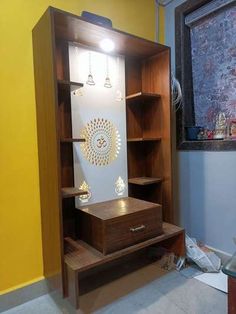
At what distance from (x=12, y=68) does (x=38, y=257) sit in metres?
1.23

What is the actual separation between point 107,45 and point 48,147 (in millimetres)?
873

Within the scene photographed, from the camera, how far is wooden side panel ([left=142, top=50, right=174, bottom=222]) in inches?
74.6

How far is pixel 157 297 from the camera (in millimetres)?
1580

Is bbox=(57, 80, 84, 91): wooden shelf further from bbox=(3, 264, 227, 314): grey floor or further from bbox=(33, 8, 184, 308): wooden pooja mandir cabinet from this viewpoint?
bbox=(3, 264, 227, 314): grey floor

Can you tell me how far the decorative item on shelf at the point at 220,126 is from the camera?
1952mm

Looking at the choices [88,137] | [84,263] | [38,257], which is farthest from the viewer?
Answer: [88,137]

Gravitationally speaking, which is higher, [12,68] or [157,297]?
[12,68]

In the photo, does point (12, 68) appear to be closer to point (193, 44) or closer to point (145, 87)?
point (145, 87)

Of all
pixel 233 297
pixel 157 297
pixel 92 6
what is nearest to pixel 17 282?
pixel 157 297

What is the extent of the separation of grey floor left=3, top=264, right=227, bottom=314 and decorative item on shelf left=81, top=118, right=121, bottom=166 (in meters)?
0.89

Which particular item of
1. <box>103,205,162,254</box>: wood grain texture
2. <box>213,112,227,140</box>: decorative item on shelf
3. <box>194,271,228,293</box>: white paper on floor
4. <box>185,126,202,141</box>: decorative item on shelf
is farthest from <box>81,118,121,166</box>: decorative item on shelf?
<box>194,271,228,293</box>: white paper on floor

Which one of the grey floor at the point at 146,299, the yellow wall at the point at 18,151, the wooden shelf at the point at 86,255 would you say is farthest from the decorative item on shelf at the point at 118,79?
the grey floor at the point at 146,299

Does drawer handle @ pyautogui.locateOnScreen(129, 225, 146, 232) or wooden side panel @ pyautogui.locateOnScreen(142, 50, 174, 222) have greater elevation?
wooden side panel @ pyautogui.locateOnScreen(142, 50, 174, 222)

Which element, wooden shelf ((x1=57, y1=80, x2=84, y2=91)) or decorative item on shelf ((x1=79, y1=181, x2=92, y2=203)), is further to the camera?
decorative item on shelf ((x1=79, y1=181, x2=92, y2=203))
